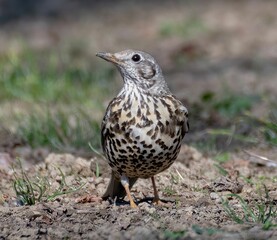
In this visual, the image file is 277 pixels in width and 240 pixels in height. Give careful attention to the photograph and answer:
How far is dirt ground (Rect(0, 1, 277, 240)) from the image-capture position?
5633mm

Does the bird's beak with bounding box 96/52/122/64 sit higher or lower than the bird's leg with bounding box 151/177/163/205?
higher

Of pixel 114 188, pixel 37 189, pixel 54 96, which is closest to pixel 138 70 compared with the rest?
pixel 114 188

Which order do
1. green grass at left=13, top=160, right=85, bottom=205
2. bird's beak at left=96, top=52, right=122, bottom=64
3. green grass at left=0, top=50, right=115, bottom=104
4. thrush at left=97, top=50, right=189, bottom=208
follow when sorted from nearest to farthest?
thrush at left=97, top=50, right=189, bottom=208 → green grass at left=13, top=160, right=85, bottom=205 → bird's beak at left=96, top=52, right=122, bottom=64 → green grass at left=0, top=50, right=115, bottom=104

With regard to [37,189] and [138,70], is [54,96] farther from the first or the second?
[138,70]

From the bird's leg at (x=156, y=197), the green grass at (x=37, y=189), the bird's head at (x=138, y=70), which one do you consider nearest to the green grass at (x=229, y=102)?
the bird's leg at (x=156, y=197)

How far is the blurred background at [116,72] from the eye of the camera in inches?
342

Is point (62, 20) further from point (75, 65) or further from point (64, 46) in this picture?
point (75, 65)

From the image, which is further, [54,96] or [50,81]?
[50,81]

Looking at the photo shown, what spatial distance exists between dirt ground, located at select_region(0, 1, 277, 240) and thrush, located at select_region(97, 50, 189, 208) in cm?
32

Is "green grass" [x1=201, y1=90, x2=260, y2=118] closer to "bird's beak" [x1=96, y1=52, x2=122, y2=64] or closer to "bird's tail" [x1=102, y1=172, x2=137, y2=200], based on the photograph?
"bird's tail" [x1=102, y1=172, x2=137, y2=200]

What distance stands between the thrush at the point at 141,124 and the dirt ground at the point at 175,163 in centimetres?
32

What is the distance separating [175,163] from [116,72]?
439 cm

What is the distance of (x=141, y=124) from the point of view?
20.4 feet

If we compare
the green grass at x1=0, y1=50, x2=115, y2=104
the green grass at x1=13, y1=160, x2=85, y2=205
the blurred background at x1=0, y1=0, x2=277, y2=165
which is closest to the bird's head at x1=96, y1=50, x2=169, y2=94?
the green grass at x1=13, y1=160, x2=85, y2=205
